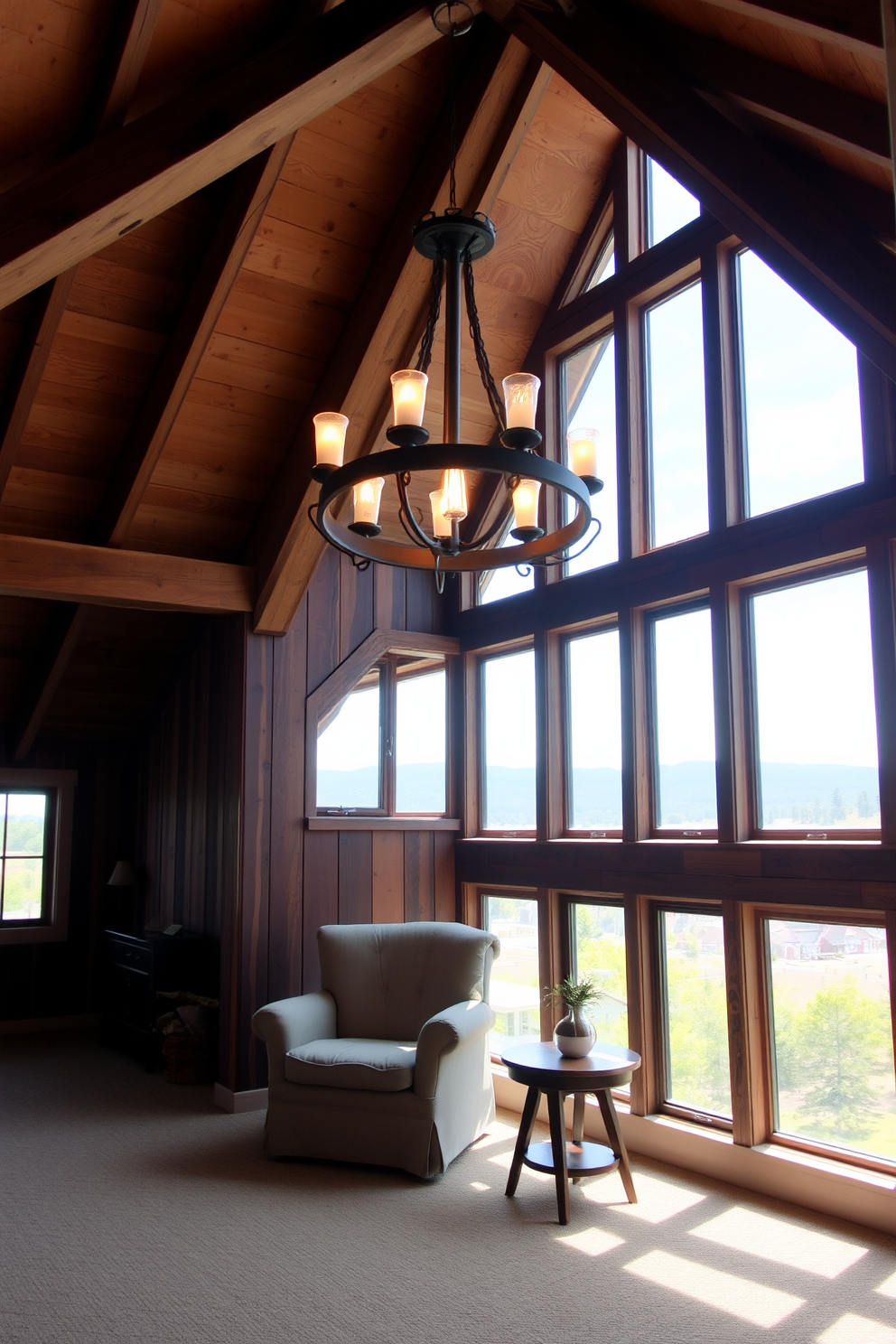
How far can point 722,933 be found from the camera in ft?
13.8

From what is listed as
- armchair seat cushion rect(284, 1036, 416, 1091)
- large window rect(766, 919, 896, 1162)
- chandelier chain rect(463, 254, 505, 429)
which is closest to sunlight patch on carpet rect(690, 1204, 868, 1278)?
large window rect(766, 919, 896, 1162)

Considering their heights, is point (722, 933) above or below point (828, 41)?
below

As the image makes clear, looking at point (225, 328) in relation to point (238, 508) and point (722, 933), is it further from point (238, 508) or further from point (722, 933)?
point (722, 933)

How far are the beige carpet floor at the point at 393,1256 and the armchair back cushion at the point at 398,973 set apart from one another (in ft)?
2.14

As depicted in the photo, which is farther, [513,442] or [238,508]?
[238,508]

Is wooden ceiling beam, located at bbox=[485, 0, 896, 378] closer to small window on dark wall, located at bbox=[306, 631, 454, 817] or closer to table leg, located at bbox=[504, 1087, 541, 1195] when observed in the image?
table leg, located at bbox=[504, 1087, 541, 1195]

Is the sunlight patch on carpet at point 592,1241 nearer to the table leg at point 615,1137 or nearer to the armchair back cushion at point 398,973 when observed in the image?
the table leg at point 615,1137

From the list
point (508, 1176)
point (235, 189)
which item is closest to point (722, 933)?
point (508, 1176)

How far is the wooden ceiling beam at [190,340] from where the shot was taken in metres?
3.85

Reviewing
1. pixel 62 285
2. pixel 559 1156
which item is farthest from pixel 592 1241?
pixel 62 285

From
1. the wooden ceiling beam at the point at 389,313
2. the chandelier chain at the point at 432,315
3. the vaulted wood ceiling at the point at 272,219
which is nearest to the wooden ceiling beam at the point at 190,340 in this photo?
the vaulted wood ceiling at the point at 272,219

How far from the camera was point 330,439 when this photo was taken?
2.80 metres

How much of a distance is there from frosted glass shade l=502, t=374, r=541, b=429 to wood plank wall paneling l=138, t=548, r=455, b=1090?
2.96 m

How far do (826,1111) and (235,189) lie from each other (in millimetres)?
4282
